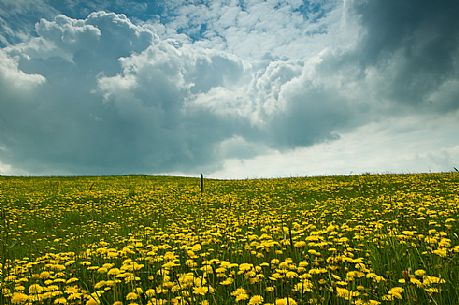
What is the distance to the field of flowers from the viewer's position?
156 inches

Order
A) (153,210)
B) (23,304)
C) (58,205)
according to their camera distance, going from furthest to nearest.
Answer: (58,205)
(153,210)
(23,304)

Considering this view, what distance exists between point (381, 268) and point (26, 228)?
12.7m

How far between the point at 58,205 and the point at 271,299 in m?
17.2

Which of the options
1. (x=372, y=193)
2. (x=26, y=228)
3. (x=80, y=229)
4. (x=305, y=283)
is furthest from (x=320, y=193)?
(x=305, y=283)

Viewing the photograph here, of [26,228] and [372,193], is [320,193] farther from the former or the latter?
[26,228]

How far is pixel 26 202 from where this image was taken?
1955cm

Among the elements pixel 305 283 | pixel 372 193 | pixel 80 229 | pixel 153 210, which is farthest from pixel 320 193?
pixel 305 283

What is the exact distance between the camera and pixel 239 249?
6.24 m

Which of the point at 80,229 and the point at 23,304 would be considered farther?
the point at 80,229

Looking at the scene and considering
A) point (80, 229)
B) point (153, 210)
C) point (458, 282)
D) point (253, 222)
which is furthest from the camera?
point (153, 210)

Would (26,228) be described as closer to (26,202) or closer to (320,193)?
(26,202)

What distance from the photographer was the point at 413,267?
495cm

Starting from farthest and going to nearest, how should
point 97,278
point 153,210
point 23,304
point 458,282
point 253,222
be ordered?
point 153,210
point 253,222
point 97,278
point 458,282
point 23,304

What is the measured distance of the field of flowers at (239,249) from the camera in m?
3.96
